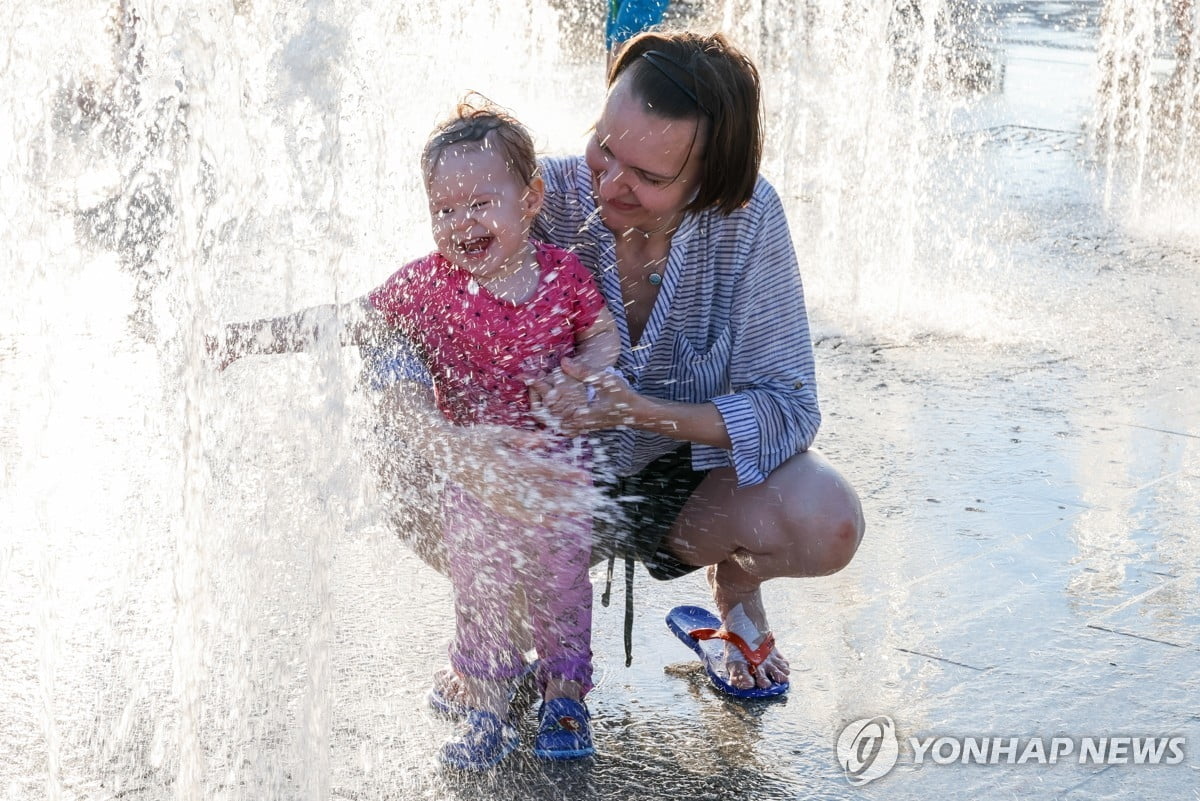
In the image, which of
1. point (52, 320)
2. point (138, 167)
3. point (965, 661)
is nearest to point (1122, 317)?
point (965, 661)

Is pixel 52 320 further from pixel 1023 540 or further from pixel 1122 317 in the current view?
pixel 1122 317

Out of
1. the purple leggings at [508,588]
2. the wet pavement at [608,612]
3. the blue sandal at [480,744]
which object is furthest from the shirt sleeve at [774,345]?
the blue sandal at [480,744]

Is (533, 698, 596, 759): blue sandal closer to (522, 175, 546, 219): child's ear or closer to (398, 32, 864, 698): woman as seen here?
(398, 32, 864, 698): woman

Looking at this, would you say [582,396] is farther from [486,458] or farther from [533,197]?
[533,197]

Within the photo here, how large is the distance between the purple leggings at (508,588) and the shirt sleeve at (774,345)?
0.38m

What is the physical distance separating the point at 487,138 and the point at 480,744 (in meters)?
1.07

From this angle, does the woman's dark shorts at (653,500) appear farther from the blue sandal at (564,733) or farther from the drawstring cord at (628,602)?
the blue sandal at (564,733)

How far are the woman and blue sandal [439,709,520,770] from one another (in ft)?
0.42

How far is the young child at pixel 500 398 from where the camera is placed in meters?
2.64

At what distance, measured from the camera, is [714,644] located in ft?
9.67

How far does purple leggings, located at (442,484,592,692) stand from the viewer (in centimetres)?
268

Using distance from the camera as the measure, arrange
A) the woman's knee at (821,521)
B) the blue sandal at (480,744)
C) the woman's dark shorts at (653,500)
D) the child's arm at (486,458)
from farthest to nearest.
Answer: the woman's dark shorts at (653,500) < the woman's knee at (821,521) < the child's arm at (486,458) < the blue sandal at (480,744)

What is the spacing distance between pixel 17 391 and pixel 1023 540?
284 cm

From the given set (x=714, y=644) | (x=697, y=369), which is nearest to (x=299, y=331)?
(x=697, y=369)
